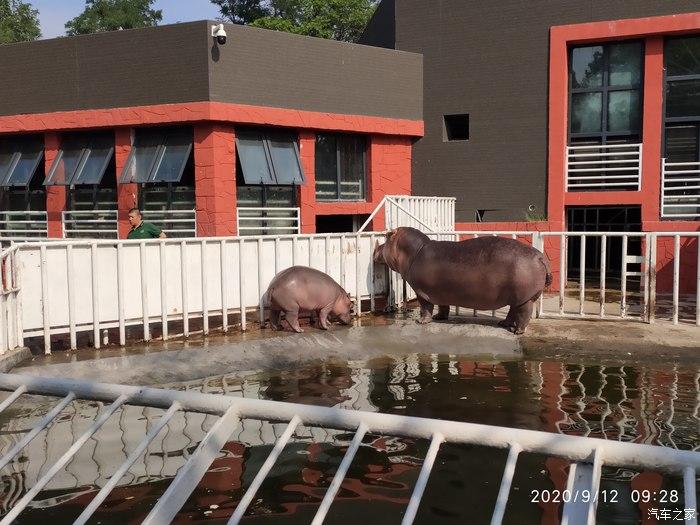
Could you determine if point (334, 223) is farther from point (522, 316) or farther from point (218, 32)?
point (522, 316)

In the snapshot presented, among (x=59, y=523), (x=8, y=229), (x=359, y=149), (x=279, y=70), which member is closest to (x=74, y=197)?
(x=8, y=229)

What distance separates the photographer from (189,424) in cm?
599

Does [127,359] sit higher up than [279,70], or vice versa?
[279,70]

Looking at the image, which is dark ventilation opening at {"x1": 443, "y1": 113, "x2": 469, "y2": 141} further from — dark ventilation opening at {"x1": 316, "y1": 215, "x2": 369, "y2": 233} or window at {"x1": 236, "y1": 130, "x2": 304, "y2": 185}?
window at {"x1": 236, "y1": 130, "x2": 304, "y2": 185}

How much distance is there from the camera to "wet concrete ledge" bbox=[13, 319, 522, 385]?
7410 millimetres

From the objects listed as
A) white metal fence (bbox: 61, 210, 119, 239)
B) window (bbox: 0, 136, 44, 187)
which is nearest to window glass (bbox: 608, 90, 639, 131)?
white metal fence (bbox: 61, 210, 119, 239)

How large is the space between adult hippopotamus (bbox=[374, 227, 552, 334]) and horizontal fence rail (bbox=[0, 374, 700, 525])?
625 centimetres

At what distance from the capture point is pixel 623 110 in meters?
14.9

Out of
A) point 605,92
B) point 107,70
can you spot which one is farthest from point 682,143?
point 107,70

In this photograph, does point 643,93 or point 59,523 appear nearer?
point 59,523

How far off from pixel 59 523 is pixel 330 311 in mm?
5587

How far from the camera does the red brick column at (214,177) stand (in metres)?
13.3

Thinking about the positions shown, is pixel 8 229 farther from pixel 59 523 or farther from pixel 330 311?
pixel 59 523

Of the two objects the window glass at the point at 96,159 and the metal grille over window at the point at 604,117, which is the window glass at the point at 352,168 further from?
the window glass at the point at 96,159
